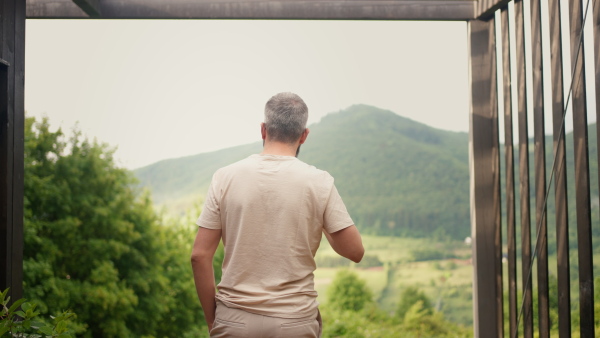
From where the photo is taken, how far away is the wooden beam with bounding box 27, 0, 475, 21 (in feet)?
9.41

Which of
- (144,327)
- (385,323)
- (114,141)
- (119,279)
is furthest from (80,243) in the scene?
(385,323)

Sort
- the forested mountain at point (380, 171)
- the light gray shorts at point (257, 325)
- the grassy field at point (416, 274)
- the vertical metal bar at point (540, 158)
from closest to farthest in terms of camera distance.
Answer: the light gray shorts at point (257, 325) < the vertical metal bar at point (540, 158) < the grassy field at point (416, 274) < the forested mountain at point (380, 171)

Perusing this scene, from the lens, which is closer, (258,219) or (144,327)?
(258,219)

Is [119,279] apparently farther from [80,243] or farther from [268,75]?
[268,75]

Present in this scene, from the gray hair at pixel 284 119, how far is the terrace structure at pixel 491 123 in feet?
3.02

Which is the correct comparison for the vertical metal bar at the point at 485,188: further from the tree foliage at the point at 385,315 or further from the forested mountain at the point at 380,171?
the forested mountain at the point at 380,171

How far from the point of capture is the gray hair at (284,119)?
155 centimetres

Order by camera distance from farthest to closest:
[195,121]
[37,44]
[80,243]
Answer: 1. [195,121]
2. [37,44]
3. [80,243]

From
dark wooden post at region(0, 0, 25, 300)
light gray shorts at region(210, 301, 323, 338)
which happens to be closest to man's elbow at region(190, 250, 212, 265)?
light gray shorts at region(210, 301, 323, 338)

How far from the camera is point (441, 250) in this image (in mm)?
8164

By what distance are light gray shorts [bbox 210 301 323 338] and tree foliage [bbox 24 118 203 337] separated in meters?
4.80

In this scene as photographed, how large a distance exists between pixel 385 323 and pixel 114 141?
173 inches

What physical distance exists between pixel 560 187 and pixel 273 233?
117 centimetres

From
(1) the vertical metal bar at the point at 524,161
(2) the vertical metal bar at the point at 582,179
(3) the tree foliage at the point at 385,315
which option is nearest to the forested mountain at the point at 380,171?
(3) the tree foliage at the point at 385,315
